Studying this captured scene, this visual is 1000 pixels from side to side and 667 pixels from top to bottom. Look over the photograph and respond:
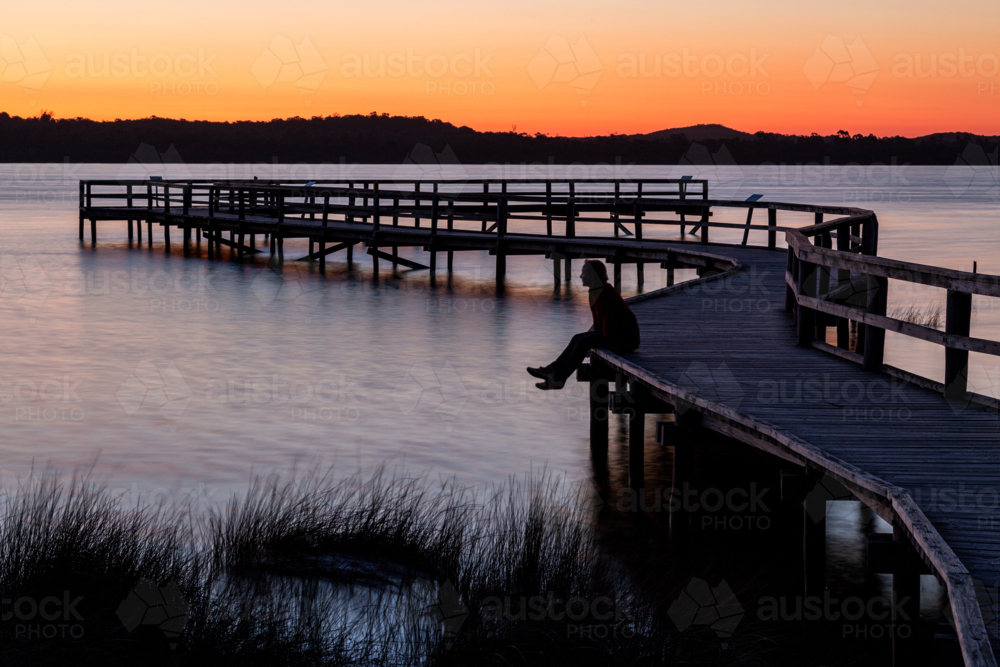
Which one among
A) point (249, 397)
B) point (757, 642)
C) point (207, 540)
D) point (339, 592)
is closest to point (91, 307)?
point (249, 397)

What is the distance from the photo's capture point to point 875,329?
9.12 meters

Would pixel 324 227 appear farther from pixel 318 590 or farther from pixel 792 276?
pixel 318 590

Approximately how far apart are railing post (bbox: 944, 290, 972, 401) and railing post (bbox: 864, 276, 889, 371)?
2.99 ft

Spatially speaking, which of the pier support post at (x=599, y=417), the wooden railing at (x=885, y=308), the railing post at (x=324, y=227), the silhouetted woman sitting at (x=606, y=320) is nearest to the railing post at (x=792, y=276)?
the wooden railing at (x=885, y=308)

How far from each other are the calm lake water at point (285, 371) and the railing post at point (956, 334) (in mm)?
3818

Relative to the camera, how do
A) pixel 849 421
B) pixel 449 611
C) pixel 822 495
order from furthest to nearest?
pixel 849 421 → pixel 822 495 → pixel 449 611

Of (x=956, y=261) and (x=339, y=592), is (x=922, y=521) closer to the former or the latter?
(x=339, y=592)

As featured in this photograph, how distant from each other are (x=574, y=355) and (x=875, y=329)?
281 cm

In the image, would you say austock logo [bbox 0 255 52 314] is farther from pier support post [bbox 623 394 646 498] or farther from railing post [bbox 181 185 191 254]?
pier support post [bbox 623 394 646 498]

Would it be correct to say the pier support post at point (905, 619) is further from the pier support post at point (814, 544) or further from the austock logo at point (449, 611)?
the austock logo at point (449, 611)

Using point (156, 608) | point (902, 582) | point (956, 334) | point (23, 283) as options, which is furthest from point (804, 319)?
point (23, 283)

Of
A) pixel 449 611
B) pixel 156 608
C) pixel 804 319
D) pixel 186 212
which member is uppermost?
pixel 186 212

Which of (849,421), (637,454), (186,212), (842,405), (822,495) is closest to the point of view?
(822,495)

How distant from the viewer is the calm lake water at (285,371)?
Result: 11375mm
